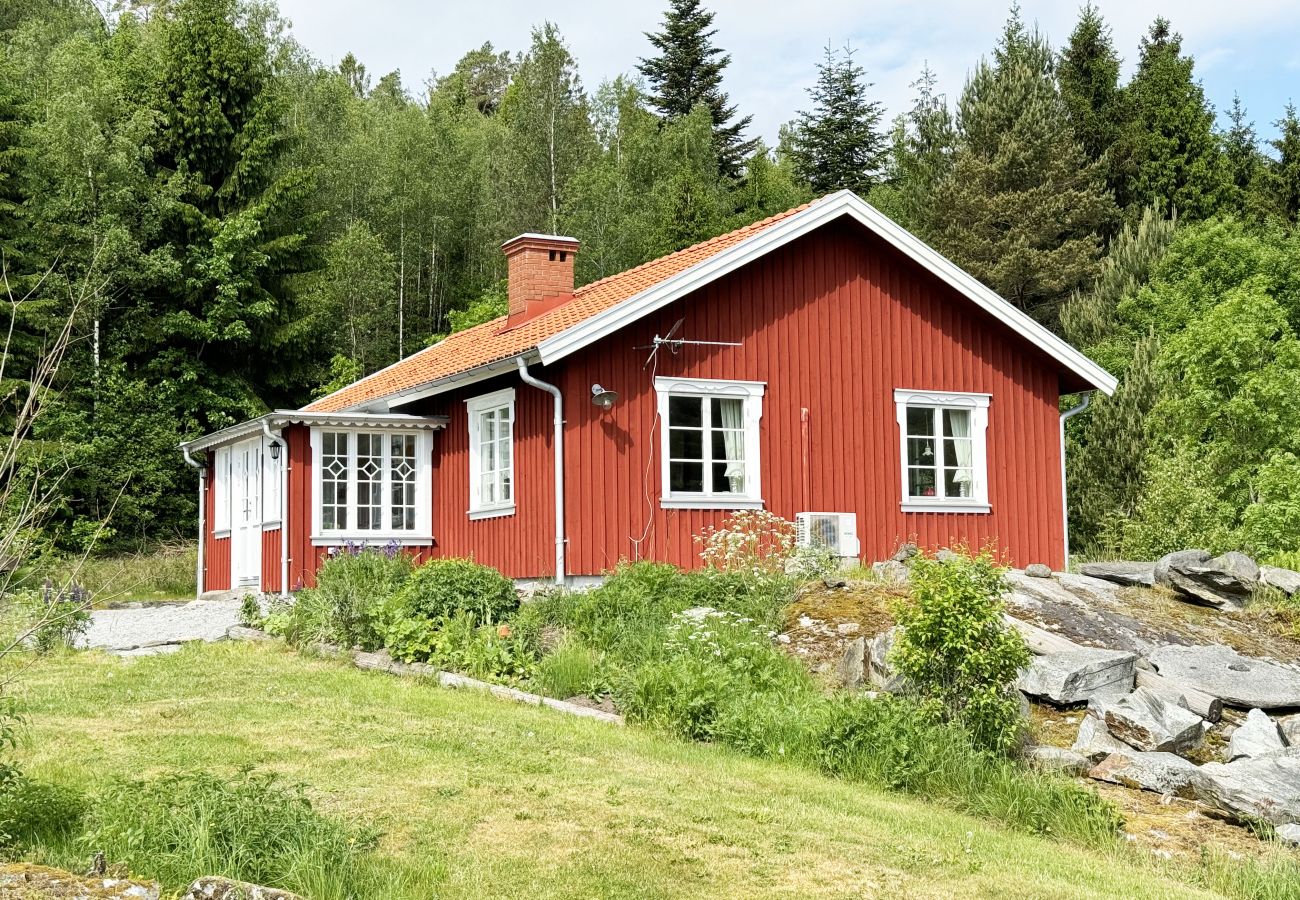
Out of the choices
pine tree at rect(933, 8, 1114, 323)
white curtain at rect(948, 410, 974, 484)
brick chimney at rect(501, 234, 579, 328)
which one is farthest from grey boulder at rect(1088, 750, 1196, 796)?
pine tree at rect(933, 8, 1114, 323)

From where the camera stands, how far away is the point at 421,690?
11.1 meters

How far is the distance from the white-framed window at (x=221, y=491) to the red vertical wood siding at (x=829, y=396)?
776cm

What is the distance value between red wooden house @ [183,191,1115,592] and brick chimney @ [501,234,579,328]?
892 millimetres

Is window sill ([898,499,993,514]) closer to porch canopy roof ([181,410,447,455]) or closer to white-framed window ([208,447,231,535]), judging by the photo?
porch canopy roof ([181,410,447,455])

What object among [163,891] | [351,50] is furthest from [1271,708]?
[351,50]

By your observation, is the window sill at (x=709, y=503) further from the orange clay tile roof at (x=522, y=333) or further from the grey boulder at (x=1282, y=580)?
the grey boulder at (x=1282, y=580)

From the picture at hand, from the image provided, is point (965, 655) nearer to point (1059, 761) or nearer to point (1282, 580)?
point (1059, 761)

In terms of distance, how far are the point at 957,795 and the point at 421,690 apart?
474cm

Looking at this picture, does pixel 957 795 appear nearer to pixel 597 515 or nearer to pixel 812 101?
pixel 597 515

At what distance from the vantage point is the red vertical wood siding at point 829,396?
15.7m

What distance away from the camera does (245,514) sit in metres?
19.9

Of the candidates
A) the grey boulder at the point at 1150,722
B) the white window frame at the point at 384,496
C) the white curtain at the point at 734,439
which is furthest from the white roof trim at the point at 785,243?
the grey boulder at the point at 1150,722

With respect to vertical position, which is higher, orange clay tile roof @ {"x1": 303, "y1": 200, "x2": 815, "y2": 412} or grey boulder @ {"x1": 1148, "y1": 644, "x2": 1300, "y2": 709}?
orange clay tile roof @ {"x1": 303, "y1": 200, "x2": 815, "y2": 412}

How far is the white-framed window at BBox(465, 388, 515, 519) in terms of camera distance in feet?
54.8
